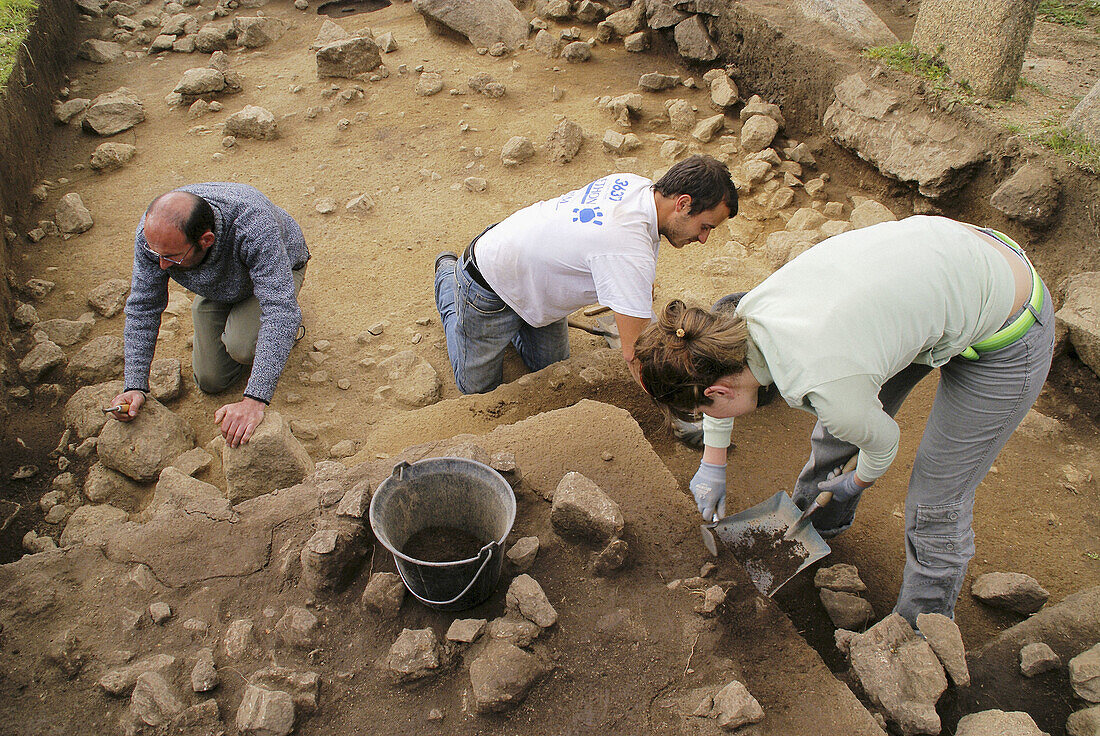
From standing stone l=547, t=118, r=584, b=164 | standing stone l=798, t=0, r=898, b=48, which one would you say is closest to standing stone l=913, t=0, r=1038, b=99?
standing stone l=798, t=0, r=898, b=48

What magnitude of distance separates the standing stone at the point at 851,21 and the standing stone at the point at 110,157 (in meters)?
5.87

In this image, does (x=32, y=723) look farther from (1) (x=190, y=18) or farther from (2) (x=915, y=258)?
(1) (x=190, y=18)

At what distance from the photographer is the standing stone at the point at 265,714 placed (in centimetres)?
185

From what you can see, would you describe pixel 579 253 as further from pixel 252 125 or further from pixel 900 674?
pixel 252 125

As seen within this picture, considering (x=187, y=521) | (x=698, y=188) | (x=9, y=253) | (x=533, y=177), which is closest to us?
(x=187, y=521)

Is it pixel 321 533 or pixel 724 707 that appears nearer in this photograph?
pixel 724 707

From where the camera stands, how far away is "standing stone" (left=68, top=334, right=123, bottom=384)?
12.8 ft

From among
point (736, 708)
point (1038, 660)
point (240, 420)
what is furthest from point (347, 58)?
point (1038, 660)

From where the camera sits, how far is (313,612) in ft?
7.12

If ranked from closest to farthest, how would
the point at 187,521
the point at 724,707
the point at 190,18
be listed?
the point at 724,707, the point at 187,521, the point at 190,18

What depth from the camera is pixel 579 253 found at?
2914mm

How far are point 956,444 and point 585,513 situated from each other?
1.24m

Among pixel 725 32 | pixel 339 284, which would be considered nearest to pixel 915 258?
pixel 339 284

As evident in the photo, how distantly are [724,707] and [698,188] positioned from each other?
1875mm
